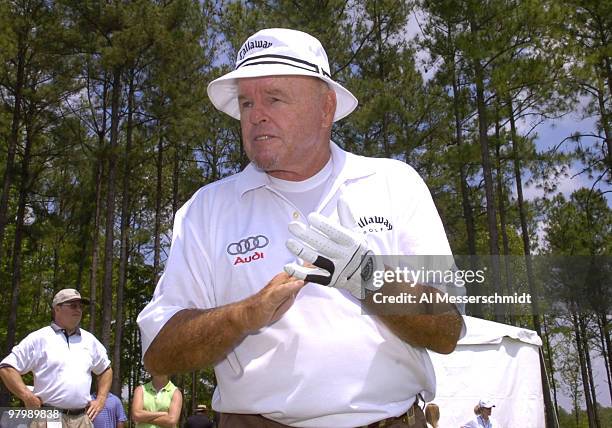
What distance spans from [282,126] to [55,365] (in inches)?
258

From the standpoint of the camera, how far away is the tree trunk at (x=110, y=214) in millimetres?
21938

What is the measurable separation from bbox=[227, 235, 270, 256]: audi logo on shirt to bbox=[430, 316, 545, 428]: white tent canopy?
34.1 ft

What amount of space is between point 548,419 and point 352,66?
12493mm

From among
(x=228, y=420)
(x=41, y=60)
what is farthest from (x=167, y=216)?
(x=228, y=420)

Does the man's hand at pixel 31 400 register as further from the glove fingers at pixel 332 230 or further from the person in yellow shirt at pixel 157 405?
the glove fingers at pixel 332 230

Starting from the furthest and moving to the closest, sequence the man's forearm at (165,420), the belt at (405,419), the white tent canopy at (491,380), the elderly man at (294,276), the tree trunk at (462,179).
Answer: the tree trunk at (462,179)
the white tent canopy at (491,380)
the man's forearm at (165,420)
the belt at (405,419)
the elderly man at (294,276)

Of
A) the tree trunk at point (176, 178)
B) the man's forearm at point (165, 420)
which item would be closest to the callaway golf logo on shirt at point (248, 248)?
the man's forearm at point (165, 420)

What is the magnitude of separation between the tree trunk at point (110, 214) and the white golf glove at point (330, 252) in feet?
67.0

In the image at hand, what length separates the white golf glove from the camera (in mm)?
1830

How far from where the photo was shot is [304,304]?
1995 mm

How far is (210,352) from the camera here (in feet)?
6.21

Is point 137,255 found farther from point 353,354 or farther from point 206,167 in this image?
point 353,354

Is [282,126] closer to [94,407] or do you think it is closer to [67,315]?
[67,315]

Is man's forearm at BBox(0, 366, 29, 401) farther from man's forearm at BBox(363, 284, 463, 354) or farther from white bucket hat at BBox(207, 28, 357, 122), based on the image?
man's forearm at BBox(363, 284, 463, 354)
